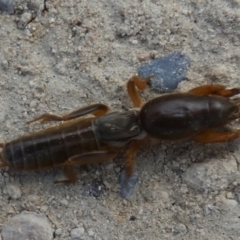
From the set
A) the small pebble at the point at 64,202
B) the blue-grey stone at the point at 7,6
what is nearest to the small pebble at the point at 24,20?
the blue-grey stone at the point at 7,6

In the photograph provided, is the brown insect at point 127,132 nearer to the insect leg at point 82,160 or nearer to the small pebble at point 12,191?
the insect leg at point 82,160

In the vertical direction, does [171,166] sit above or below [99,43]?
below

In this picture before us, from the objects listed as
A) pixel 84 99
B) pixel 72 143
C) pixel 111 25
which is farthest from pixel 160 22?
pixel 72 143

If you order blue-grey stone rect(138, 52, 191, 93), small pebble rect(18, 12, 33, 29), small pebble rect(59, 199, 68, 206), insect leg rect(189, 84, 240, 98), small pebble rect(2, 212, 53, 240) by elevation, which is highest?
small pebble rect(18, 12, 33, 29)

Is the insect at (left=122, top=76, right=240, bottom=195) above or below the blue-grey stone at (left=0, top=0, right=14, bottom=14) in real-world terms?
below

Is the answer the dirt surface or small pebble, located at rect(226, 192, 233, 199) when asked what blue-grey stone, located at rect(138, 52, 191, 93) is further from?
small pebble, located at rect(226, 192, 233, 199)

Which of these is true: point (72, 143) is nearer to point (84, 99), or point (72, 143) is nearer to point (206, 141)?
point (84, 99)

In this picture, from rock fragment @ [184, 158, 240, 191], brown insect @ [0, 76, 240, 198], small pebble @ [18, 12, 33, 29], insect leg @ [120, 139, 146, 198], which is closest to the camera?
rock fragment @ [184, 158, 240, 191]

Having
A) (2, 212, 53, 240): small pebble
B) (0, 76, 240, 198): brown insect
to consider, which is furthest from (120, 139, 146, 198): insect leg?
(2, 212, 53, 240): small pebble
